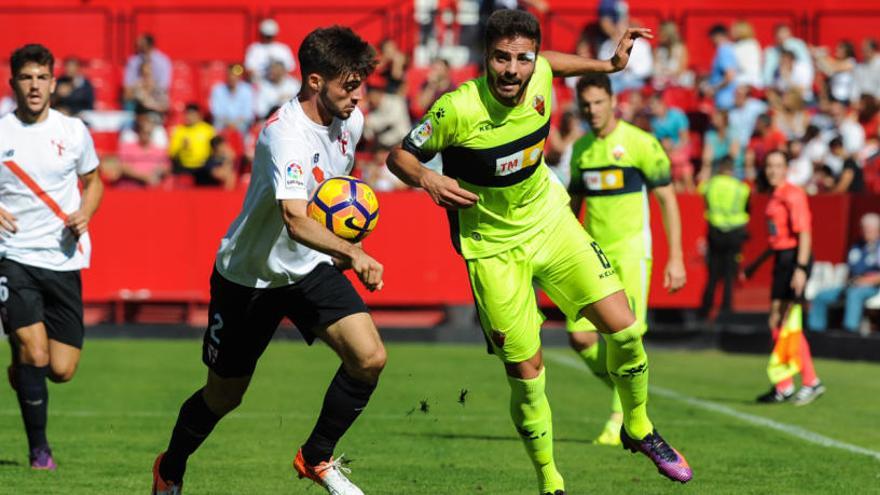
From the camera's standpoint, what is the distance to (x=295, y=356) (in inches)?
750

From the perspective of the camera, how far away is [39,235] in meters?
10.0

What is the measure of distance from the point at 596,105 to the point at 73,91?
14.5 meters

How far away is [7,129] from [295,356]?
9334mm

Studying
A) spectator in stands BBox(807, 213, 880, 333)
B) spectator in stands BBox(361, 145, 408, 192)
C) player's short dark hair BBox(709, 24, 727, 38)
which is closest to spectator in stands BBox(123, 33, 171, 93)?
spectator in stands BBox(361, 145, 408, 192)

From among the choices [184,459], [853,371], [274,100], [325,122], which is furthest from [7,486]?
[274,100]

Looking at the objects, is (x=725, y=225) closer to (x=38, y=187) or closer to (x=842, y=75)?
(x=842, y=75)

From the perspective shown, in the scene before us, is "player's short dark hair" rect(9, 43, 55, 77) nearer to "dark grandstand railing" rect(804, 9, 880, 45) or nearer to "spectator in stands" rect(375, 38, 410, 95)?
"spectator in stands" rect(375, 38, 410, 95)

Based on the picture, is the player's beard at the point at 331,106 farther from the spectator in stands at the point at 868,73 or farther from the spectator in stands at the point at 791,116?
the spectator in stands at the point at 868,73

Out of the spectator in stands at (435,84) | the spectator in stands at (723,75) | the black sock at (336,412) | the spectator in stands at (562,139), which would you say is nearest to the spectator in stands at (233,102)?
the spectator in stands at (435,84)

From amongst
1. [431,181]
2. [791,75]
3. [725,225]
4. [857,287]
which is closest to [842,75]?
[791,75]

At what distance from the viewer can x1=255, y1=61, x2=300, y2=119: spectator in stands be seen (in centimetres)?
2452

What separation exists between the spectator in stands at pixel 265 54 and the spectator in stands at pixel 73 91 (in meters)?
2.66

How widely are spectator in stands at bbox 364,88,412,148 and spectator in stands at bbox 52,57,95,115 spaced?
4446 millimetres

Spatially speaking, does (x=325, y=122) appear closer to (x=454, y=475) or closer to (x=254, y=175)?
(x=254, y=175)
